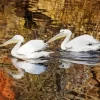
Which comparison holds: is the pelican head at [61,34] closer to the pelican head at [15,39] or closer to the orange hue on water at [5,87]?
the pelican head at [15,39]

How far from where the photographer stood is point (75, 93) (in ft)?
4.94

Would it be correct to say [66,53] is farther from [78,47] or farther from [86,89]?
[86,89]

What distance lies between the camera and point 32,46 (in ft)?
5.16

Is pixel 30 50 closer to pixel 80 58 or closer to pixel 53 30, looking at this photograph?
pixel 53 30

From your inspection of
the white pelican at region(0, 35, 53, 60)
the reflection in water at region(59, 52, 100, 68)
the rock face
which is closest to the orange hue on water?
the rock face

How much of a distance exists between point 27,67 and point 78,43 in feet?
0.95

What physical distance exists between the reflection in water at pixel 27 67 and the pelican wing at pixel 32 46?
5cm

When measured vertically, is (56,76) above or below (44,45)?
below

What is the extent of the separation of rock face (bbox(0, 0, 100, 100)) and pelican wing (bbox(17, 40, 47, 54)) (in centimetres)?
3

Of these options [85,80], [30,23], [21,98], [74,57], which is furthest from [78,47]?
[21,98]

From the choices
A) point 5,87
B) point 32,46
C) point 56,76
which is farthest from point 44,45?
point 5,87

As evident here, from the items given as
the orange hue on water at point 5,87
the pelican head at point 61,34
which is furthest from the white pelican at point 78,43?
the orange hue on water at point 5,87

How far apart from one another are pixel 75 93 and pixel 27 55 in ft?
1.03

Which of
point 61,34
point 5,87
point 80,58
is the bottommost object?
point 5,87
